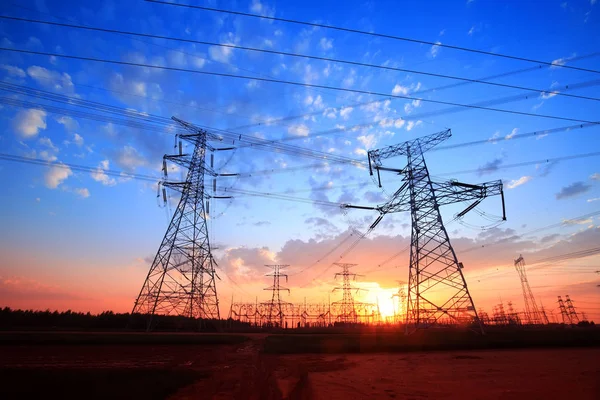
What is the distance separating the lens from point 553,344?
61.9ft

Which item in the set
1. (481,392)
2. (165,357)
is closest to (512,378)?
(481,392)

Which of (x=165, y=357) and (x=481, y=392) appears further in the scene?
(x=165, y=357)

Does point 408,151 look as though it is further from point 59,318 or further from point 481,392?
point 59,318

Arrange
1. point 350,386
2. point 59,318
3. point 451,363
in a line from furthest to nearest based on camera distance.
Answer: point 59,318
point 451,363
point 350,386

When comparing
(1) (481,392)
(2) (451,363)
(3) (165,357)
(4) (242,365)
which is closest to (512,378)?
(1) (481,392)

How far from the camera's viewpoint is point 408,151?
2514 centimetres

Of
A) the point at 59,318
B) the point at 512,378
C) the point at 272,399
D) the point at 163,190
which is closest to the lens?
the point at 272,399

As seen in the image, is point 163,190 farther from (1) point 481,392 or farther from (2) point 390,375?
(1) point 481,392

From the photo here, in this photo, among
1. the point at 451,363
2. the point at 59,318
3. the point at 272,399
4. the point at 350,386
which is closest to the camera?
the point at 272,399

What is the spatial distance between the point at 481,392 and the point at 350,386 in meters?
3.41

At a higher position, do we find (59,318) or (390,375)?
(59,318)

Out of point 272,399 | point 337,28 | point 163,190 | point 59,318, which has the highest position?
point 163,190

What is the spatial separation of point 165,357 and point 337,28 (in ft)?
56.1

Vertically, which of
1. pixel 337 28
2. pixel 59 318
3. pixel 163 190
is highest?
pixel 163 190
